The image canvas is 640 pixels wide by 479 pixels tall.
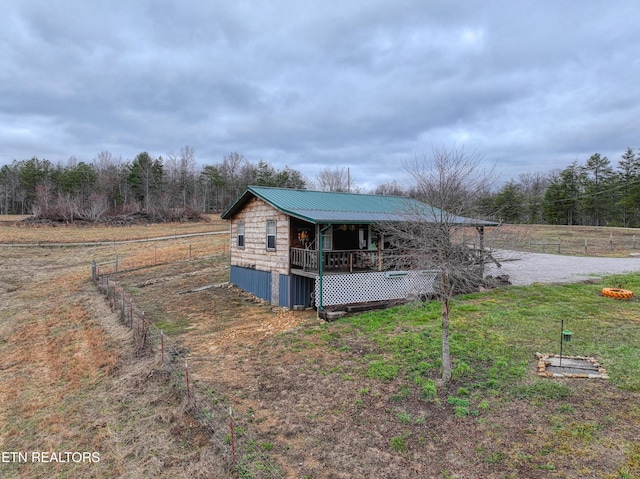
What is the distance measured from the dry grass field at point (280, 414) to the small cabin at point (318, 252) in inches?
64.4

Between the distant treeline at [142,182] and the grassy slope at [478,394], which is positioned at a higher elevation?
the distant treeline at [142,182]

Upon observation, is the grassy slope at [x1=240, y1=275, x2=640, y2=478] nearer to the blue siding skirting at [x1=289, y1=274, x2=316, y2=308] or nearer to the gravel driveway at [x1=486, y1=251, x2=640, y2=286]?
the blue siding skirting at [x1=289, y1=274, x2=316, y2=308]

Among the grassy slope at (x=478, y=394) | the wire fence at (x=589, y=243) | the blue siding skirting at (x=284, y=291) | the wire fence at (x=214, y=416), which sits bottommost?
the wire fence at (x=214, y=416)

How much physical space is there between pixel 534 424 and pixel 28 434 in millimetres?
8469

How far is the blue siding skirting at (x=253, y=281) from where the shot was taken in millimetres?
15305

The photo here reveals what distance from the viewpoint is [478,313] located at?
1166cm

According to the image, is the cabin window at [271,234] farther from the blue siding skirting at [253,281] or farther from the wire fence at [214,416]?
the wire fence at [214,416]

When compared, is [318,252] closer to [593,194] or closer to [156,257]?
[156,257]

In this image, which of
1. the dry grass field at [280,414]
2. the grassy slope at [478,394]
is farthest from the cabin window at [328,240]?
the grassy slope at [478,394]

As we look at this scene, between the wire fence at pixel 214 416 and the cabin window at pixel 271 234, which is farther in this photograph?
the cabin window at pixel 271 234

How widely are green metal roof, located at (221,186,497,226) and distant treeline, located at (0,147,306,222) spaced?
138 feet

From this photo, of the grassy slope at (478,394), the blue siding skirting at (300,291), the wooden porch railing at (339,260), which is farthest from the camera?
the blue siding skirting at (300,291)

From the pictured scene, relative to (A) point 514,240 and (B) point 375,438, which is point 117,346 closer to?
(B) point 375,438

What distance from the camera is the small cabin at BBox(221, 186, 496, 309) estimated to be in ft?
41.4
